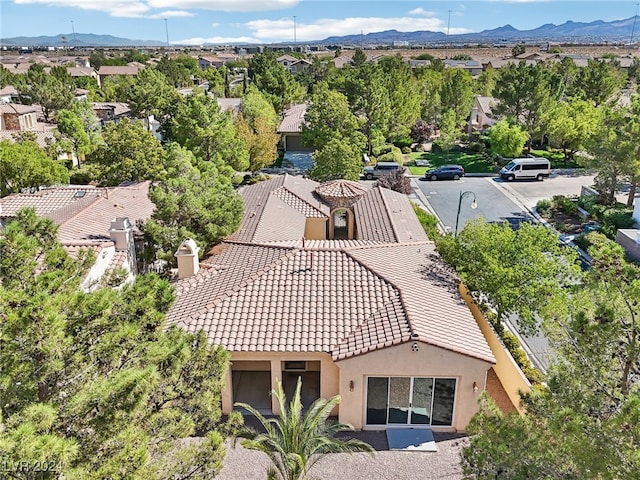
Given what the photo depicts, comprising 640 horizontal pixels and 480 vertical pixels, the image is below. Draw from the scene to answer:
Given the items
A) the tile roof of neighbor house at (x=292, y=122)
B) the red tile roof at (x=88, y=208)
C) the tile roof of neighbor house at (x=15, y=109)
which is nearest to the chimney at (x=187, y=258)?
the red tile roof at (x=88, y=208)

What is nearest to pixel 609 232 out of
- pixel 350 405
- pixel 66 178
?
pixel 350 405

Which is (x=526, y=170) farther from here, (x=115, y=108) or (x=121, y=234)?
(x=115, y=108)

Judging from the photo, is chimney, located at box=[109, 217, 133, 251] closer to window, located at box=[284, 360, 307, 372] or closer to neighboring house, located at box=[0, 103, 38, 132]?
window, located at box=[284, 360, 307, 372]

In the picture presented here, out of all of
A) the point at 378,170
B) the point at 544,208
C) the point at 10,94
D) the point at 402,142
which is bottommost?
the point at 544,208

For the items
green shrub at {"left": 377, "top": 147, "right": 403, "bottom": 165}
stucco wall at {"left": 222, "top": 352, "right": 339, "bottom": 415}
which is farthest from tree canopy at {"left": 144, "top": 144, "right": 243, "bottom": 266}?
green shrub at {"left": 377, "top": 147, "right": 403, "bottom": 165}

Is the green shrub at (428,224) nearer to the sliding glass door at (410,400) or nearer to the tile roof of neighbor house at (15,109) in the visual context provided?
→ the sliding glass door at (410,400)

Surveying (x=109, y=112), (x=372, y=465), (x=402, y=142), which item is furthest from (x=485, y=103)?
(x=372, y=465)
